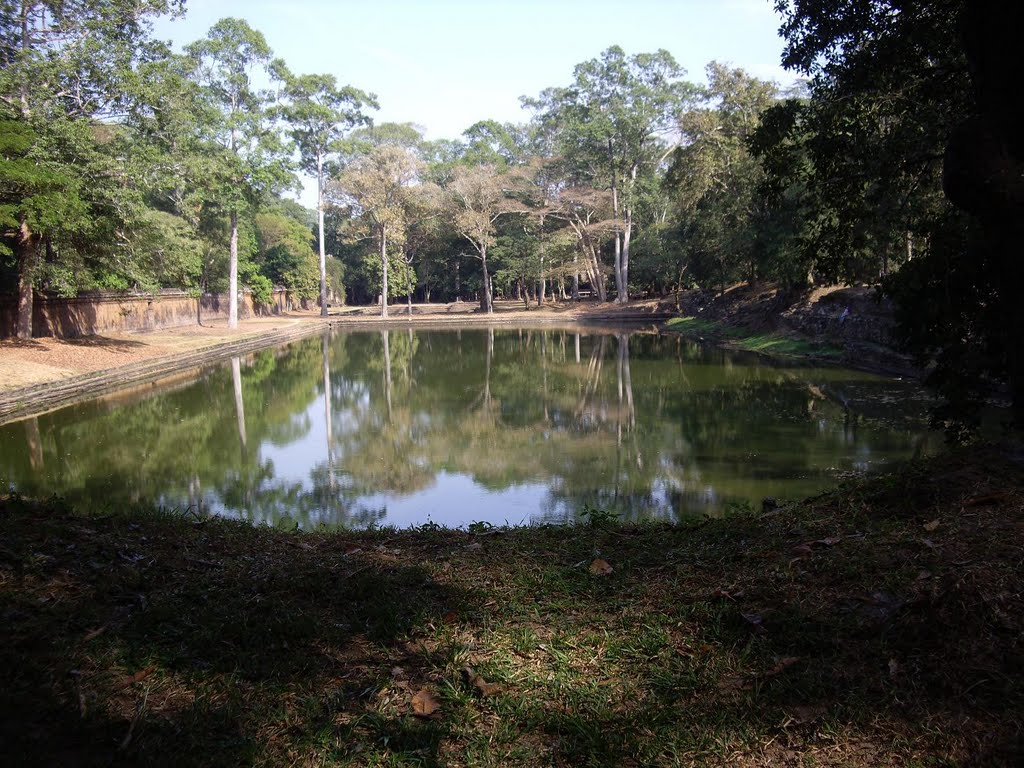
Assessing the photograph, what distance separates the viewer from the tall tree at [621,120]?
1582 inches

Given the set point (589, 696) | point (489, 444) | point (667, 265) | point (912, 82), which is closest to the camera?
point (589, 696)

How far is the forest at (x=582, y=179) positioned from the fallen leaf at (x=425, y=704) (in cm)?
347

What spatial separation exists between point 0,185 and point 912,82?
59.1 ft

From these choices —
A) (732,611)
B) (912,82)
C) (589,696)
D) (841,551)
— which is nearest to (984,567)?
(841,551)

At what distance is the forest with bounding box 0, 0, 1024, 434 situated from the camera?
558 centimetres

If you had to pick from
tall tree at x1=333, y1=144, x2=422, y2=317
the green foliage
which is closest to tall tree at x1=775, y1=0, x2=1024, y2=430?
tall tree at x1=333, y1=144, x2=422, y2=317

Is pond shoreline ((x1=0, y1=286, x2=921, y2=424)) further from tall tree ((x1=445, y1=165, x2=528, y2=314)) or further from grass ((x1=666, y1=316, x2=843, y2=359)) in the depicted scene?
tall tree ((x1=445, y1=165, x2=528, y2=314))

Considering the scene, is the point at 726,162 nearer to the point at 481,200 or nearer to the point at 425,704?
the point at 481,200

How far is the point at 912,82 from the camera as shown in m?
7.64

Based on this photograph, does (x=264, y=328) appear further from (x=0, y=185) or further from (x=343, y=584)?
(x=343, y=584)

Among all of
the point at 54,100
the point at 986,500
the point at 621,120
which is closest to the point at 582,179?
the point at 621,120

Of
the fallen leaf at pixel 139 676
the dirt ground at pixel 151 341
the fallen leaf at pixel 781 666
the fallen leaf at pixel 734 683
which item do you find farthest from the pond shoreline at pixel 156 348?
the fallen leaf at pixel 781 666

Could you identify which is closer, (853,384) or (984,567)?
(984,567)

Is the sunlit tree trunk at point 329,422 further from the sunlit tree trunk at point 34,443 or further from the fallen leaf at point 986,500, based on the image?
the fallen leaf at point 986,500
